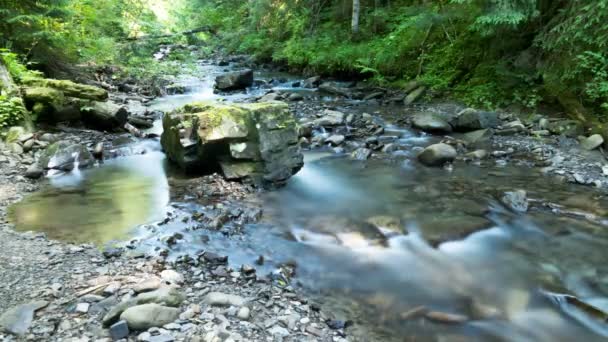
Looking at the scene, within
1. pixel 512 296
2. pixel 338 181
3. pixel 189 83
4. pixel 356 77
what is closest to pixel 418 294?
pixel 512 296

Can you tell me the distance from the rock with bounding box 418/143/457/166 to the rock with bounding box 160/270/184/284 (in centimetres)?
496

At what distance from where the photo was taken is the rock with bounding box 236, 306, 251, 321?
3.34 m

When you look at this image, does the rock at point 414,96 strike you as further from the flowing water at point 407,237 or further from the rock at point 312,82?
the flowing water at point 407,237

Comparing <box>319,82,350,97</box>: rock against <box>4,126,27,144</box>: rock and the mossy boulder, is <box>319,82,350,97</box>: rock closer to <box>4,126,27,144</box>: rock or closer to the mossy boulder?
the mossy boulder

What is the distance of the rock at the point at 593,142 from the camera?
7195mm

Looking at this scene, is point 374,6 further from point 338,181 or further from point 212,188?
point 212,188

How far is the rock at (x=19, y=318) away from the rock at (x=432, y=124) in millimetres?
7643

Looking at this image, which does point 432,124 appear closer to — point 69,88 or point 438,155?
point 438,155

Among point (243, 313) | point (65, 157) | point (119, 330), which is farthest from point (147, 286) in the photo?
point (65, 157)

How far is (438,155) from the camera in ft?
23.9

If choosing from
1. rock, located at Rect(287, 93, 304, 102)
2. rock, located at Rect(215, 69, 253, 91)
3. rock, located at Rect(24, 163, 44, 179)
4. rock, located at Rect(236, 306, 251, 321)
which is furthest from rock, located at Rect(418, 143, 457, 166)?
rock, located at Rect(215, 69, 253, 91)

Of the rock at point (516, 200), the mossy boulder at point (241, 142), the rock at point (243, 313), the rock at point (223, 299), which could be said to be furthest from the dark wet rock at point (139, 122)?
the rock at point (516, 200)

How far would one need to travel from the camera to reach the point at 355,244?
193 inches

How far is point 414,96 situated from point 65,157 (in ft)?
28.3
